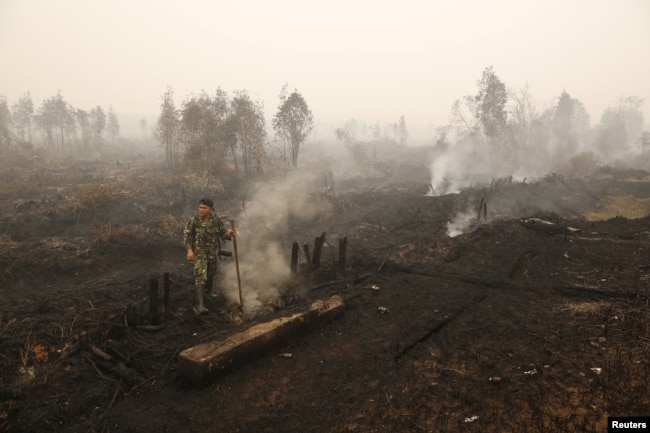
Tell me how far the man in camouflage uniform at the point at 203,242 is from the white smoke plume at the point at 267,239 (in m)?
0.60

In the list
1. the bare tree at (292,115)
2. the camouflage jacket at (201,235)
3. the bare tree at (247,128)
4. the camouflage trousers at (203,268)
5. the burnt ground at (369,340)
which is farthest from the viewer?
the bare tree at (292,115)

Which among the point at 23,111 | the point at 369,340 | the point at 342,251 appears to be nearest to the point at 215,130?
the point at 342,251

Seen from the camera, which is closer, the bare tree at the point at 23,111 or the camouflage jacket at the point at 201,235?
the camouflage jacket at the point at 201,235

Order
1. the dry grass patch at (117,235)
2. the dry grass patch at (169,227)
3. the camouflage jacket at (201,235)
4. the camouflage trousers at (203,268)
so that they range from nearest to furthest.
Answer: the camouflage trousers at (203,268) < the camouflage jacket at (201,235) < the dry grass patch at (117,235) < the dry grass patch at (169,227)

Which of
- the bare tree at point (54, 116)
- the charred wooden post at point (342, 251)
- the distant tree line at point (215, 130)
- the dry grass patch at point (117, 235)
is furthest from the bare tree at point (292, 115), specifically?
the bare tree at point (54, 116)

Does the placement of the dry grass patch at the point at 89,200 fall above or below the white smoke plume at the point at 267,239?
above

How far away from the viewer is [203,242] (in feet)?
19.0

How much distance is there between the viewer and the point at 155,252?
33.3ft

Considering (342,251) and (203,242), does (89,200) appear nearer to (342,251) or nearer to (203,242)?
(203,242)

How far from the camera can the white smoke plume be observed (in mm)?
6469

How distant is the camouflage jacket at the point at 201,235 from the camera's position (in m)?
5.78

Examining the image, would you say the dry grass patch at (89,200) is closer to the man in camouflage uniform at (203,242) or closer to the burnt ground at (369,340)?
the burnt ground at (369,340)

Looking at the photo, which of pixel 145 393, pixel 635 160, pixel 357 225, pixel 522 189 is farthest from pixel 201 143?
pixel 635 160

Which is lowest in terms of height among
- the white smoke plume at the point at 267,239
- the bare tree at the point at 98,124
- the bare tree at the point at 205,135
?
the white smoke plume at the point at 267,239
